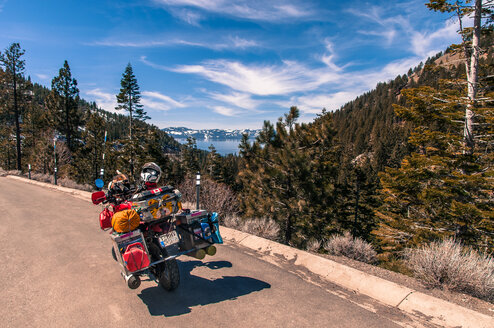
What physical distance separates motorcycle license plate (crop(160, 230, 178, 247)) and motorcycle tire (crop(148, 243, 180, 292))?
11 centimetres

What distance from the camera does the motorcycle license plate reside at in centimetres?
363

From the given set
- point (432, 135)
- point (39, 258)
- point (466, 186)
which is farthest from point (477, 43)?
point (39, 258)

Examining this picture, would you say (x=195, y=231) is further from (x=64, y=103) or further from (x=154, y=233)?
(x=64, y=103)

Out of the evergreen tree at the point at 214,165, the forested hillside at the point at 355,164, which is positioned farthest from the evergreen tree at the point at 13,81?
the evergreen tree at the point at 214,165

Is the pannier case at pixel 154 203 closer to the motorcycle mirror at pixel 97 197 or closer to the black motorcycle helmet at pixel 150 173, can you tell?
the black motorcycle helmet at pixel 150 173

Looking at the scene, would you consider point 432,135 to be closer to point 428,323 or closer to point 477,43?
point 477,43

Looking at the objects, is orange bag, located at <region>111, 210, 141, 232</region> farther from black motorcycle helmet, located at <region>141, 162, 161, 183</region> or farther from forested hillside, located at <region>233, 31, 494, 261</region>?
forested hillside, located at <region>233, 31, 494, 261</region>

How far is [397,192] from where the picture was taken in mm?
10555

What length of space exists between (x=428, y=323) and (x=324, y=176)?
16812 millimetres

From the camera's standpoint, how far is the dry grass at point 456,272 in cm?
340

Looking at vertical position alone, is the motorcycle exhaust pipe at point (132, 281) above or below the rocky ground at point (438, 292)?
above

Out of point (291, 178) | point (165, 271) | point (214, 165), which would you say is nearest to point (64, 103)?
point (214, 165)

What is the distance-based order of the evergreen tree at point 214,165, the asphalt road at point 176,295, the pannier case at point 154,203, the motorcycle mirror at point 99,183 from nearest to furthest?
the asphalt road at point 176,295
the pannier case at point 154,203
the motorcycle mirror at point 99,183
the evergreen tree at point 214,165

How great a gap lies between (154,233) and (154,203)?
0.50 metres
